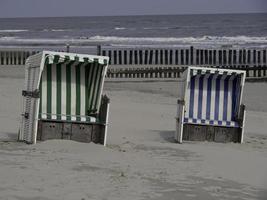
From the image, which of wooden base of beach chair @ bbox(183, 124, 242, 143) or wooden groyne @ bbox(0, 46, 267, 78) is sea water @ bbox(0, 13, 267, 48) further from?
→ wooden base of beach chair @ bbox(183, 124, 242, 143)

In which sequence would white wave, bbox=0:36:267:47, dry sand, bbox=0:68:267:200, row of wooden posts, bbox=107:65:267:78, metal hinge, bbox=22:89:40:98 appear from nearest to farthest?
dry sand, bbox=0:68:267:200 → metal hinge, bbox=22:89:40:98 → row of wooden posts, bbox=107:65:267:78 → white wave, bbox=0:36:267:47

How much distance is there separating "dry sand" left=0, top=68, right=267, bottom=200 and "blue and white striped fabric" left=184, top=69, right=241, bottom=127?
459 millimetres

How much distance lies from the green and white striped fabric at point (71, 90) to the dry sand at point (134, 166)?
548 millimetres

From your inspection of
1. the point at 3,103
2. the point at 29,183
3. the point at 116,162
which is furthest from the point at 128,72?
the point at 29,183

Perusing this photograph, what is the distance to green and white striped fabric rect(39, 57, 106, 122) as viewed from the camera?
905 cm

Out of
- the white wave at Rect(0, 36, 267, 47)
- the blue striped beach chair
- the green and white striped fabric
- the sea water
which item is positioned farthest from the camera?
the sea water

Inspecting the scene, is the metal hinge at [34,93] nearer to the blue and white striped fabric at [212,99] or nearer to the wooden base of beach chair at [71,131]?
the wooden base of beach chair at [71,131]

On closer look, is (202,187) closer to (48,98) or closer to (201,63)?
(48,98)

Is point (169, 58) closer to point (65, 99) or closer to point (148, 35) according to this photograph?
point (65, 99)

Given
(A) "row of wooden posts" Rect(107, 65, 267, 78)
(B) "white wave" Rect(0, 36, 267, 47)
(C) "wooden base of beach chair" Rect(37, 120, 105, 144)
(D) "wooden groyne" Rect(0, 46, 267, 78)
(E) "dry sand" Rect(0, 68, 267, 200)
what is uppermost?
(B) "white wave" Rect(0, 36, 267, 47)

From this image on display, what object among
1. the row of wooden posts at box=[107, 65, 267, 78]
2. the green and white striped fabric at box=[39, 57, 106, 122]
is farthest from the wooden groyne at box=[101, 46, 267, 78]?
the green and white striped fabric at box=[39, 57, 106, 122]

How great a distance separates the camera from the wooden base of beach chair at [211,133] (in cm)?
1016

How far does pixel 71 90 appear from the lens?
928 centimetres

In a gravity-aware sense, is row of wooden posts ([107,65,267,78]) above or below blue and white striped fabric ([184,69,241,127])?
above
